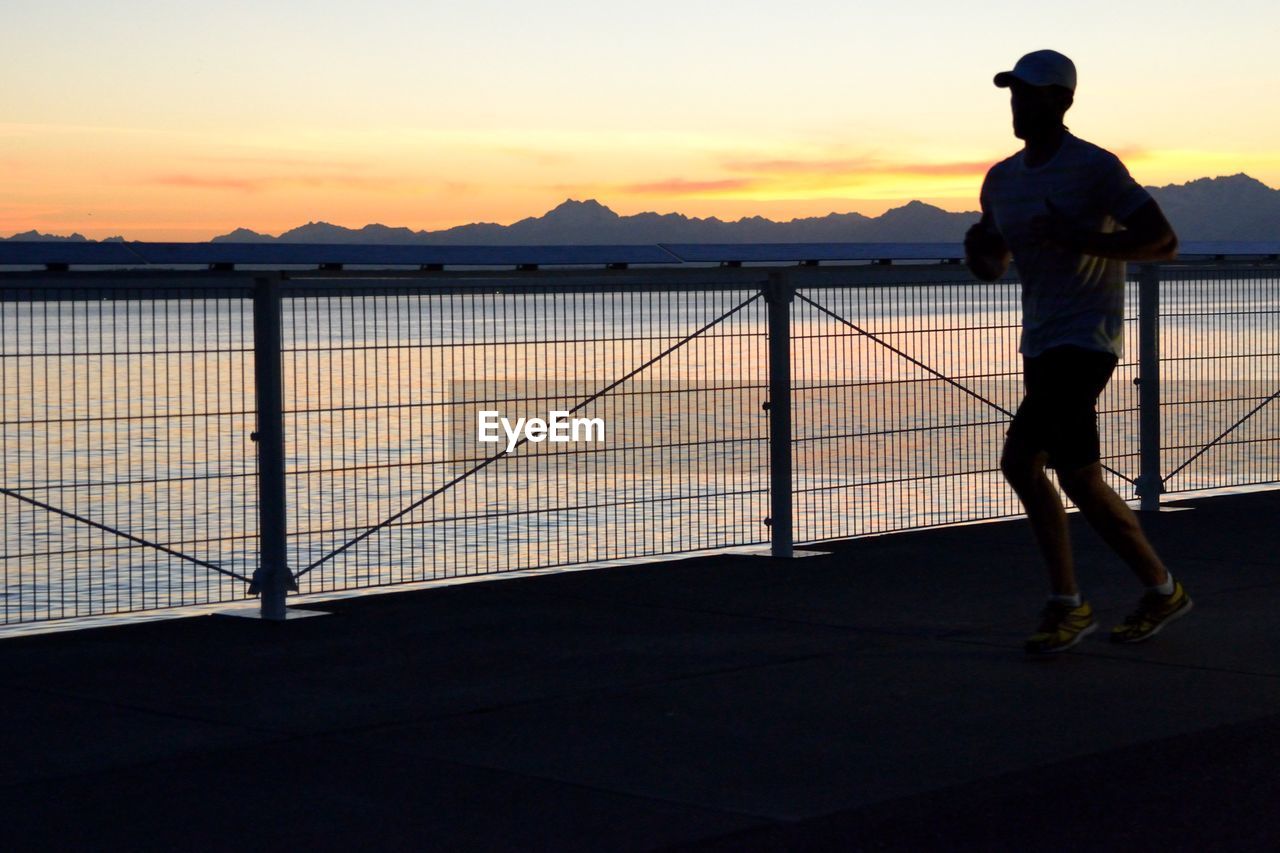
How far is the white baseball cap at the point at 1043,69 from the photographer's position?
21.8ft

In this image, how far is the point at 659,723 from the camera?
590 centimetres

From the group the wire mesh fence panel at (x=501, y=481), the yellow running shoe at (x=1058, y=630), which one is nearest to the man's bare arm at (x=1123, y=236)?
the yellow running shoe at (x=1058, y=630)

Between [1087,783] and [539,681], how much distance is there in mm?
2187

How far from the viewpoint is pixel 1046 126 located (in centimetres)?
672

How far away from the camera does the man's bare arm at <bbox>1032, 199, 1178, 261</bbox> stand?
6457 mm

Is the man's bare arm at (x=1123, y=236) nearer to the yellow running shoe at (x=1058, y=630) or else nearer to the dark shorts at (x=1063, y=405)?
the dark shorts at (x=1063, y=405)

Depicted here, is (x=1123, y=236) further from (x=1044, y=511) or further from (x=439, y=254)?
(x=439, y=254)

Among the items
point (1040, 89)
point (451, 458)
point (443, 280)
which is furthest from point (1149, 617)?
point (451, 458)

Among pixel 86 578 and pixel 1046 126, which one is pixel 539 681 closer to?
pixel 1046 126

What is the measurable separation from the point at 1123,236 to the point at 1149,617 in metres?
1.50

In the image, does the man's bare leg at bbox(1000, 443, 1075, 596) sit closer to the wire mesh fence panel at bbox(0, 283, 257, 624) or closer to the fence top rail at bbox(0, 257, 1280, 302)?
the fence top rail at bbox(0, 257, 1280, 302)

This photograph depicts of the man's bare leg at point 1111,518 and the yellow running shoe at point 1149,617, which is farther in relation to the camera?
the yellow running shoe at point 1149,617

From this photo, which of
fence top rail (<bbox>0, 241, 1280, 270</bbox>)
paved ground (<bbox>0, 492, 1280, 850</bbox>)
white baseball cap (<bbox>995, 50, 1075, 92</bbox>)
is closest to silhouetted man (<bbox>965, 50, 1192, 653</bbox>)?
white baseball cap (<bbox>995, 50, 1075, 92</bbox>)

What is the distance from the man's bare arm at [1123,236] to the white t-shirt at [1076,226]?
67 millimetres
